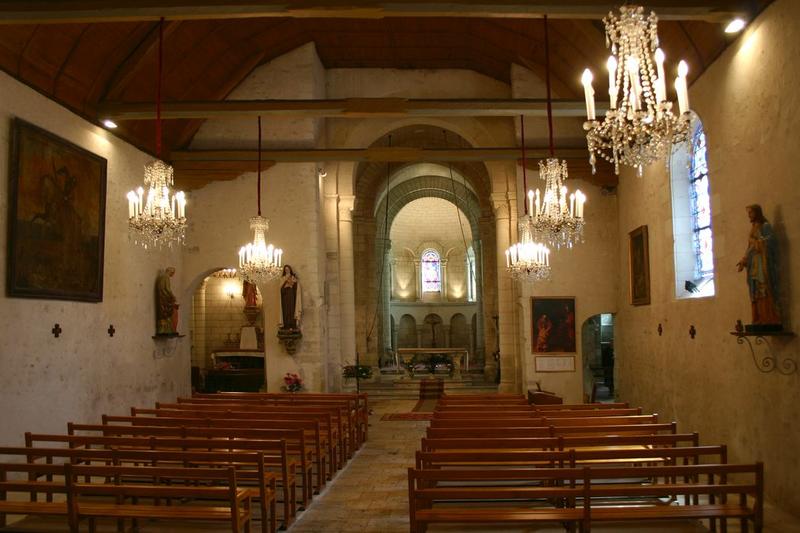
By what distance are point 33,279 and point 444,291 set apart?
70.9 feet

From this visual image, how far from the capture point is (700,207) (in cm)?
1009

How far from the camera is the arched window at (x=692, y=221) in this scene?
9.92 m

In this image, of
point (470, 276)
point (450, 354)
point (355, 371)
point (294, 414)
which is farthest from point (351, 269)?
point (470, 276)

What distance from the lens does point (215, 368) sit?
17.8 meters

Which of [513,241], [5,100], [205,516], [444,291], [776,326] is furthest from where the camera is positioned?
[444,291]

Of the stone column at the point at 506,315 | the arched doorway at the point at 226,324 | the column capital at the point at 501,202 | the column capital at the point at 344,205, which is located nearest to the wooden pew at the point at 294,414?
the stone column at the point at 506,315

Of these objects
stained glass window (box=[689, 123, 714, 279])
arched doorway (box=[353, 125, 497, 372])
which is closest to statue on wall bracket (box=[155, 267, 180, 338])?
arched doorway (box=[353, 125, 497, 372])

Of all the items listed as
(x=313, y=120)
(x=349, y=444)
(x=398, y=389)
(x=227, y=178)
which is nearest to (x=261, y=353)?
(x=398, y=389)

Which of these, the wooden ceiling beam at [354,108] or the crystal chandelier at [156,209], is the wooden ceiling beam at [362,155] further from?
the crystal chandelier at [156,209]

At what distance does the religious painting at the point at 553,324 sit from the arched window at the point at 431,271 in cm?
1514

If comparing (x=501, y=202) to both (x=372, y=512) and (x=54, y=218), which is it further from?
(x=372, y=512)

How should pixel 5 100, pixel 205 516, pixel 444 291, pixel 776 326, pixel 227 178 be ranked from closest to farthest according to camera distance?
pixel 205 516 → pixel 776 326 → pixel 5 100 → pixel 227 178 → pixel 444 291

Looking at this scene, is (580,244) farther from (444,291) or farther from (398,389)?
(444,291)

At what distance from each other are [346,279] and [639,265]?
311 inches
